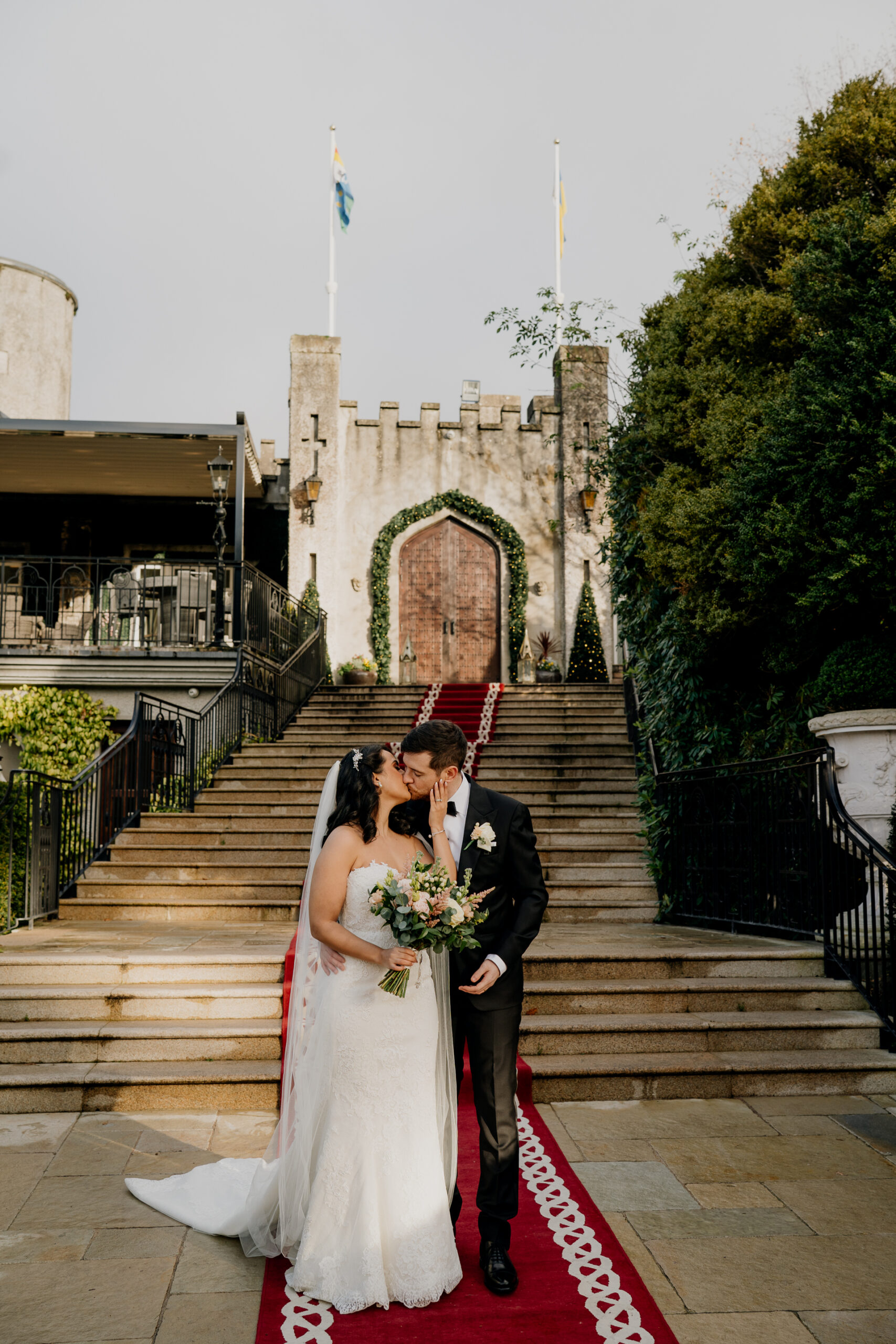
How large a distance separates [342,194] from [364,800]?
845 inches

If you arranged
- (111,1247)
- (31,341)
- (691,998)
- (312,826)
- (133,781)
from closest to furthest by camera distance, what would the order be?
1. (111,1247)
2. (691,998)
3. (312,826)
4. (133,781)
5. (31,341)

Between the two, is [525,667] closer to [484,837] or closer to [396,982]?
[484,837]

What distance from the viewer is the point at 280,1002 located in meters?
6.11

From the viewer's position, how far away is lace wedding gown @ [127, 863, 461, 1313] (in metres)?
3.21

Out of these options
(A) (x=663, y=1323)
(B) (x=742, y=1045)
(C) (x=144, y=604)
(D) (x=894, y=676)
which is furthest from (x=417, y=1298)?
(C) (x=144, y=604)

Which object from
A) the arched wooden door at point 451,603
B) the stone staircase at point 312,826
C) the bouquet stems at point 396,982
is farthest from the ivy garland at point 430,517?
the bouquet stems at point 396,982

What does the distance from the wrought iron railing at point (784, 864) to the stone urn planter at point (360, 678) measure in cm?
874

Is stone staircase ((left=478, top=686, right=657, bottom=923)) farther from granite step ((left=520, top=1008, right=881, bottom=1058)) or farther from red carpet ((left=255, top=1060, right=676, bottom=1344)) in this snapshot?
red carpet ((left=255, top=1060, right=676, bottom=1344))

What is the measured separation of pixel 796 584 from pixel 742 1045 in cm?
365

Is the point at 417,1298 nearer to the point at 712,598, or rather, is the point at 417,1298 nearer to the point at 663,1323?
the point at 663,1323

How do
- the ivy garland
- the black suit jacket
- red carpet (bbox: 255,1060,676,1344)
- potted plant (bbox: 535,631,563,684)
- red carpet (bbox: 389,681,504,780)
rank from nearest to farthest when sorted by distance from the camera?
1. red carpet (bbox: 255,1060,676,1344)
2. the black suit jacket
3. red carpet (bbox: 389,681,504,780)
4. potted plant (bbox: 535,631,563,684)
5. the ivy garland

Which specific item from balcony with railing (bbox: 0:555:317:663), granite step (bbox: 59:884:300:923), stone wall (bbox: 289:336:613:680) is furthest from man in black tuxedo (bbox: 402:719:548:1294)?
stone wall (bbox: 289:336:613:680)

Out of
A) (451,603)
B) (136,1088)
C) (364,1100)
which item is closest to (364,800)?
(364,1100)

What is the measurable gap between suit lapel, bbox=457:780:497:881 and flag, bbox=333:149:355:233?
20.7 meters
